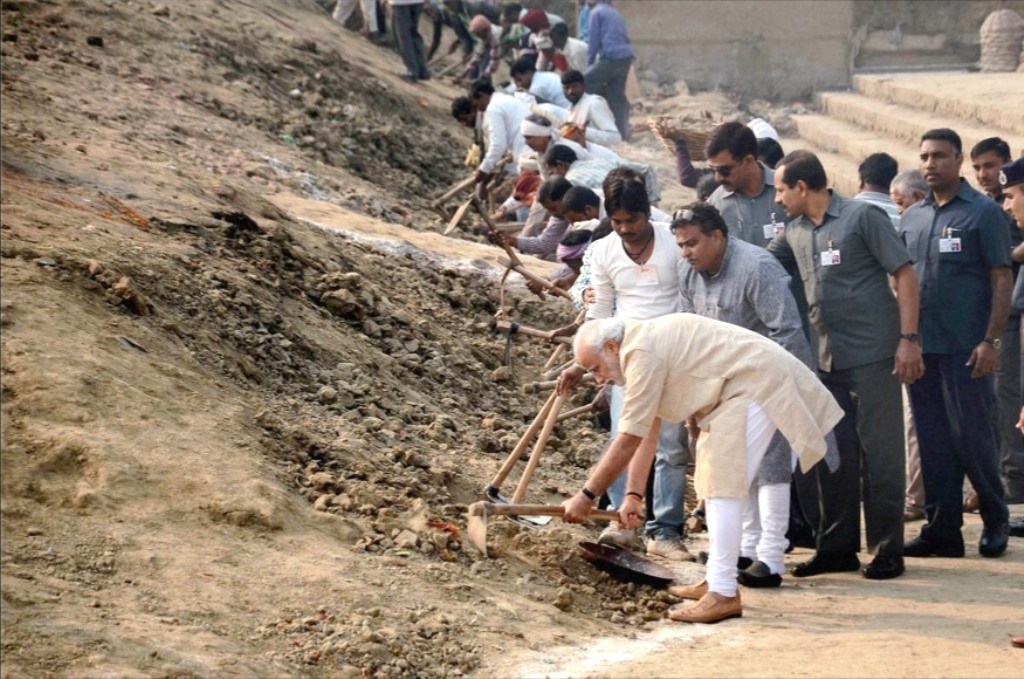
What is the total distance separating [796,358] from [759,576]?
3.27 feet

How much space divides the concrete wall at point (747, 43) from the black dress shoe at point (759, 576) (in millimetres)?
16036

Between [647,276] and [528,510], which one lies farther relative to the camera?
[647,276]

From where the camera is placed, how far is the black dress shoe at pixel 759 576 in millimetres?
6551

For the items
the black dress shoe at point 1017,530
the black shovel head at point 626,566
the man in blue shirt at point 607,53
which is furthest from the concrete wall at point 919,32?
the black shovel head at point 626,566

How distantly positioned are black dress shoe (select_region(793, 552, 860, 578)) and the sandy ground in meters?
0.10

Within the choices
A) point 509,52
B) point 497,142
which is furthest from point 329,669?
point 509,52

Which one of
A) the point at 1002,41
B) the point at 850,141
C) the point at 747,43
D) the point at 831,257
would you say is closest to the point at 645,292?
the point at 831,257

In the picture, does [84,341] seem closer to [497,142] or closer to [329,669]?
[329,669]

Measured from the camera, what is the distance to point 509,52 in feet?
68.0

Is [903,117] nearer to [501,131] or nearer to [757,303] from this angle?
[501,131]

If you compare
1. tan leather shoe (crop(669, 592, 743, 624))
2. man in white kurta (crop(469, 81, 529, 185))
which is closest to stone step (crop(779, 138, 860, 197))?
man in white kurta (crop(469, 81, 529, 185))

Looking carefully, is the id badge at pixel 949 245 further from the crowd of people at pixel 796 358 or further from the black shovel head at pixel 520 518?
the black shovel head at pixel 520 518

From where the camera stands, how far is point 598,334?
579cm

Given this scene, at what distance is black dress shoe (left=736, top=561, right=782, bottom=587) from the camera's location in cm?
655
